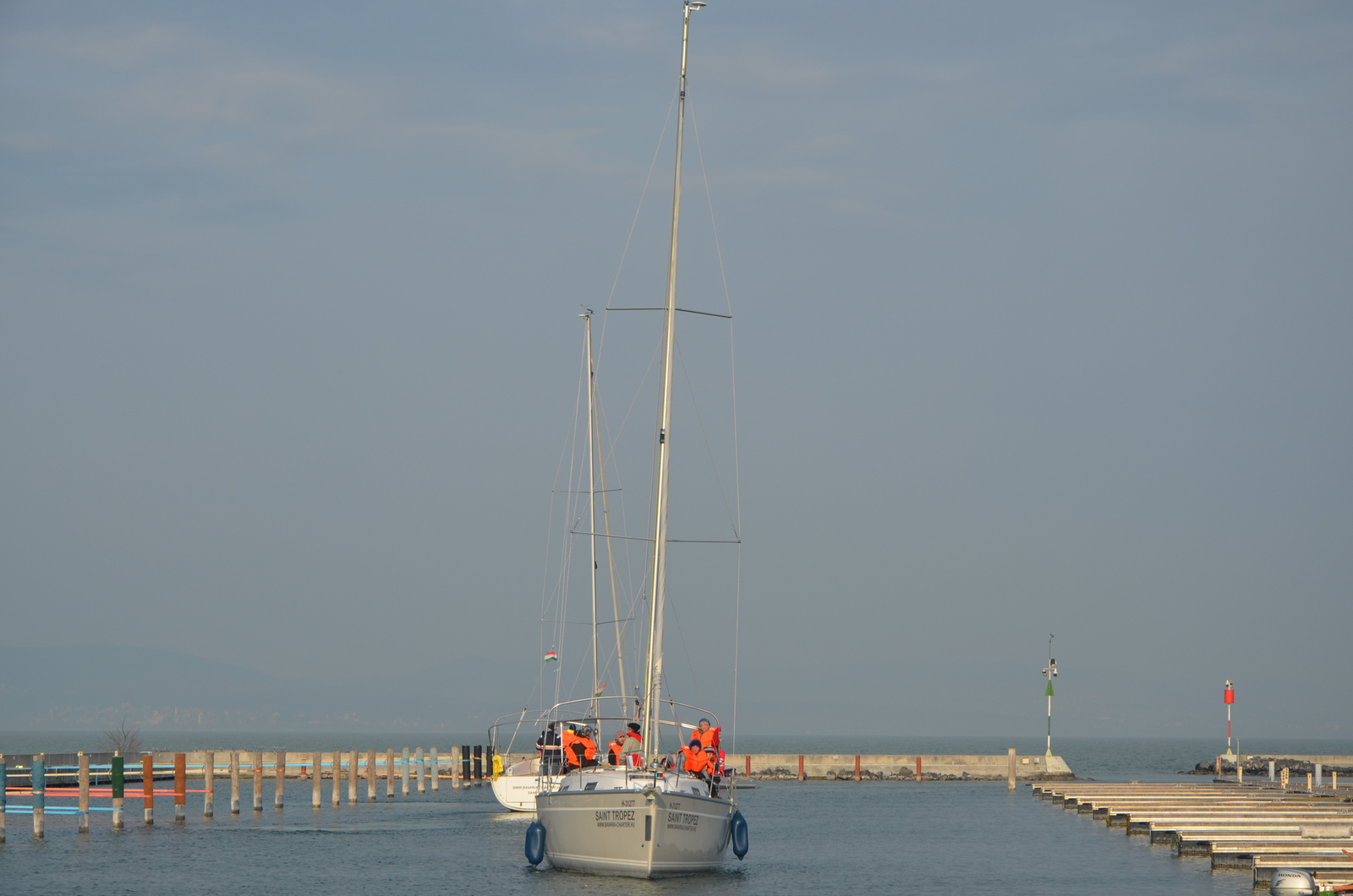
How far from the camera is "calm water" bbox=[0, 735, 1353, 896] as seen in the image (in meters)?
35.3

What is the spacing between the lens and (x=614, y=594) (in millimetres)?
62000

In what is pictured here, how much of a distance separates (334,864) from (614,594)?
79.0 feet

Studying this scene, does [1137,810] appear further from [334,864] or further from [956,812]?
[334,864]

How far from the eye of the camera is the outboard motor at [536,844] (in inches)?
1414

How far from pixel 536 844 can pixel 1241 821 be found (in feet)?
69.6

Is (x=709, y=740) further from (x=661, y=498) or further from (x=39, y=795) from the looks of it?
(x=39, y=795)

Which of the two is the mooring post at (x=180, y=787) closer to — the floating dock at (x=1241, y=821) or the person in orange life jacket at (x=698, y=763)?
the person in orange life jacket at (x=698, y=763)

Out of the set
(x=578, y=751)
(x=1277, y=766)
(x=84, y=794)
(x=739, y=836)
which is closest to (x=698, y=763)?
(x=739, y=836)

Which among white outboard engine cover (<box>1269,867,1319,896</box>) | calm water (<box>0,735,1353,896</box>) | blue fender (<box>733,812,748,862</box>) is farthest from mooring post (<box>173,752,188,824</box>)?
white outboard engine cover (<box>1269,867,1319,896</box>)

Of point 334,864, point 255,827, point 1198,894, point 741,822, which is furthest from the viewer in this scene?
point 255,827

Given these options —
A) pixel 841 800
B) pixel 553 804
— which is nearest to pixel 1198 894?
pixel 553 804

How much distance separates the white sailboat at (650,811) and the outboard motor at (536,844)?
21mm

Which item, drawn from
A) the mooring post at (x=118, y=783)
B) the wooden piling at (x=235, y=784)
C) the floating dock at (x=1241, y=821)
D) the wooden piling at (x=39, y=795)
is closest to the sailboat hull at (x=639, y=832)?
the floating dock at (x=1241, y=821)

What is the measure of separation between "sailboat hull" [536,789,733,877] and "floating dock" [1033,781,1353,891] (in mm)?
12176
